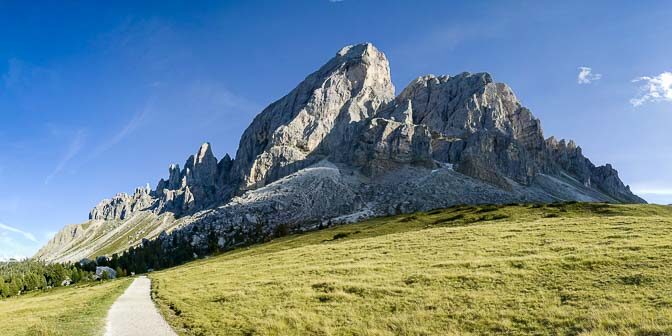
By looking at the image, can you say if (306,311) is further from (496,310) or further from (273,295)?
(496,310)

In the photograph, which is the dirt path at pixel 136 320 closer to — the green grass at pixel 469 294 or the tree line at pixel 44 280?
the green grass at pixel 469 294

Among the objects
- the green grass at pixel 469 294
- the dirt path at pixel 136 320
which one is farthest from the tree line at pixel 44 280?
the dirt path at pixel 136 320

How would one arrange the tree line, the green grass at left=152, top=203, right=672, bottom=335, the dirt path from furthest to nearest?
the tree line < the dirt path < the green grass at left=152, top=203, right=672, bottom=335

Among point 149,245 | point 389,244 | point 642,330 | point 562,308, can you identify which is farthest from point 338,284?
point 149,245

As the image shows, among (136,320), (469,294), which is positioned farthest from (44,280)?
(469,294)

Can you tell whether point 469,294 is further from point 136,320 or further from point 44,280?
point 44,280

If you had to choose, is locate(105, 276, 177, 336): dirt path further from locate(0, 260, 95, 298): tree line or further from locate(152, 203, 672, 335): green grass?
locate(0, 260, 95, 298): tree line

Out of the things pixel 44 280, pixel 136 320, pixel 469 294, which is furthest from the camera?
pixel 44 280

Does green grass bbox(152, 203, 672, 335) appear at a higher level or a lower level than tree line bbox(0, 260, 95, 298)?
higher

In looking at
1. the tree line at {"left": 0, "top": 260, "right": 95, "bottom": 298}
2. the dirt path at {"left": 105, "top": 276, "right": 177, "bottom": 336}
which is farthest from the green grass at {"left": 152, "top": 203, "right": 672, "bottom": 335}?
the tree line at {"left": 0, "top": 260, "right": 95, "bottom": 298}

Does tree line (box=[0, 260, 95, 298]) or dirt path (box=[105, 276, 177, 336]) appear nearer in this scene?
dirt path (box=[105, 276, 177, 336])

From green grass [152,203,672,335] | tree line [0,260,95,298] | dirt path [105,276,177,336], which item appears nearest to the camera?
green grass [152,203,672,335]

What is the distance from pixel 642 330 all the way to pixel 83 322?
1181 inches

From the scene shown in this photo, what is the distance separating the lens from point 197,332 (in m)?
21.5
